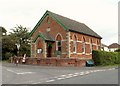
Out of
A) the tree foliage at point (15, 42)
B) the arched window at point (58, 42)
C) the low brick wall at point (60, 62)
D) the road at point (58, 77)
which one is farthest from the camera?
the tree foliage at point (15, 42)

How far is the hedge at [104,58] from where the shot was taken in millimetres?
37906

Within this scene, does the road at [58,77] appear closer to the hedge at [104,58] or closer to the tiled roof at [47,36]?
the hedge at [104,58]

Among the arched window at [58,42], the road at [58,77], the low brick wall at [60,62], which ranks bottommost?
the road at [58,77]

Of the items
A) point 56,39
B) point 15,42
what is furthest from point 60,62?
point 15,42

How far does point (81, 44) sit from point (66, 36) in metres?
5.80

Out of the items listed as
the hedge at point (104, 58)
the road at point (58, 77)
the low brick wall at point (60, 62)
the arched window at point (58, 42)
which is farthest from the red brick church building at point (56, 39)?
the road at point (58, 77)

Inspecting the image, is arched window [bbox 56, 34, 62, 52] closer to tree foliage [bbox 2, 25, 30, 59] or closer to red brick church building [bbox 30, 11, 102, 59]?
red brick church building [bbox 30, 11, 102, 59]

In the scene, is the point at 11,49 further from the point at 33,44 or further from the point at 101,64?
the point at 101,64

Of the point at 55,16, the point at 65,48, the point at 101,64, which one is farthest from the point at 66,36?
the point at 101,64

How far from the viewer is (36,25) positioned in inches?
1860

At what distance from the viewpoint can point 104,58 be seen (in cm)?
3969

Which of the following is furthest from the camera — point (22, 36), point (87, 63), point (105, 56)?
point (22, 36)

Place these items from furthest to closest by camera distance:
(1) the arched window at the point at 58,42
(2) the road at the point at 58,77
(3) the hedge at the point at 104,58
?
(1) the arched window at the point at 58,42 < (3) the hedge at the point at 104,58 < (2) the road at the point at 58,77

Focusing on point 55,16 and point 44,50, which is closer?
point 44,50
